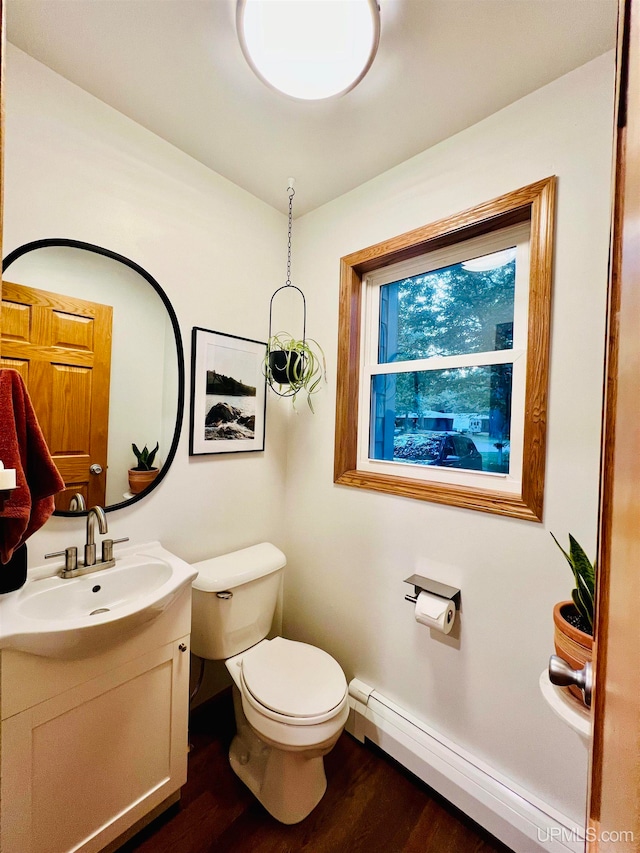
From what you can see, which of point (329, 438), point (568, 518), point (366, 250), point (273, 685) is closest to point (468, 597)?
point (568, 518)

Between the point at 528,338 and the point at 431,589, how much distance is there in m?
0.96

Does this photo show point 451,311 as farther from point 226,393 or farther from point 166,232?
point 166,232

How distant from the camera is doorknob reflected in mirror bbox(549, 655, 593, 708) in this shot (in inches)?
21.0

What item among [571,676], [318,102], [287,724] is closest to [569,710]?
[571,676]

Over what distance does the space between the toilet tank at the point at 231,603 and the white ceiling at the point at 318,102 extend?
1.71 meters

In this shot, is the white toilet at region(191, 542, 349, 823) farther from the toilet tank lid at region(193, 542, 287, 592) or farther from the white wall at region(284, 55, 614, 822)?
the white wall at region(284, 55, 614, 822)

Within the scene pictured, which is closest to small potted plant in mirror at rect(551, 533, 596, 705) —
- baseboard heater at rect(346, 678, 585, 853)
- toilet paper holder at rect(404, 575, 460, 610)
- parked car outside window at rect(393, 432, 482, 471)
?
toilet paper holder at rect(404, 575, 460, 610)

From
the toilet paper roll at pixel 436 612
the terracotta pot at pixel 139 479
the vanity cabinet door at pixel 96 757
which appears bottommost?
the vanity cabinet door at pixel 96 757

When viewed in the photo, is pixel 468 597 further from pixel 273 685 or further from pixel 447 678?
pixel 273 685

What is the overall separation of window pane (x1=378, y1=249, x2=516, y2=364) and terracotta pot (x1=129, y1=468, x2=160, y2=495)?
1138mm

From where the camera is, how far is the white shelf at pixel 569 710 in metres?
0.79

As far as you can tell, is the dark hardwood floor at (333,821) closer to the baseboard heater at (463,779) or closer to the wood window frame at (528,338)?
the baseboard heater at (463,779)

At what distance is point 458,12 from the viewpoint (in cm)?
93

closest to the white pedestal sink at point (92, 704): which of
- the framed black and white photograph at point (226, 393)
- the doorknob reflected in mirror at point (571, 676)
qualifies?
the framed black and white photograph at point (226, 393)
